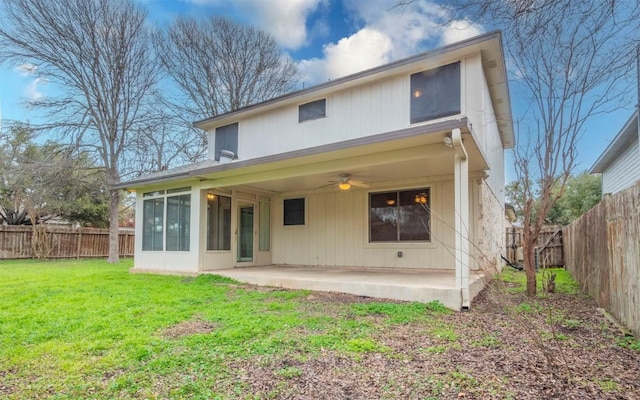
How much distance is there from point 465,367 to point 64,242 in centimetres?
1839

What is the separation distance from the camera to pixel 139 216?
33.5ft

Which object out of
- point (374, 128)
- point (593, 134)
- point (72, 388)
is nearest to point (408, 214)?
point (374, 128)

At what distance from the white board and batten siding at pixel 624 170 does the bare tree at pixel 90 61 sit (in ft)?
56.3

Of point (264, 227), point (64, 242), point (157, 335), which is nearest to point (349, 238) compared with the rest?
point (264, 227)

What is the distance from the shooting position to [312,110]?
9.70 metres

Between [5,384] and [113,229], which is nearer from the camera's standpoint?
[5,384]

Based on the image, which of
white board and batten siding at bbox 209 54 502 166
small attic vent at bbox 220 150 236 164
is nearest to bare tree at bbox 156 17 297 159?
small attic vent at bbox 220 150 236 164

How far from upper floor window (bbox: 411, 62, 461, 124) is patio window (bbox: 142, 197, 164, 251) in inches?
269

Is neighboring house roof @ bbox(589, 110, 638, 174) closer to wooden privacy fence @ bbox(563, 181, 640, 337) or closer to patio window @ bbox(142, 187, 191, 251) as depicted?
wooden privacy fence @ bbox(563, 181, 640, 337)

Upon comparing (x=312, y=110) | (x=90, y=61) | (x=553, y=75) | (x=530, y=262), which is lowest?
(x=530, y=262)

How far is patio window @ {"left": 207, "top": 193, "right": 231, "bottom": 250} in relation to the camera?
9.05 metres

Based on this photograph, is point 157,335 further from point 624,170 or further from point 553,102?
point 624,170

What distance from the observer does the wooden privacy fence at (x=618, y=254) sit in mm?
3553

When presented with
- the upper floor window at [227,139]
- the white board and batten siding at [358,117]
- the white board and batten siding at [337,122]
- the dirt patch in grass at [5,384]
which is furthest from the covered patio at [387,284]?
the upper floor window at [227,139]
